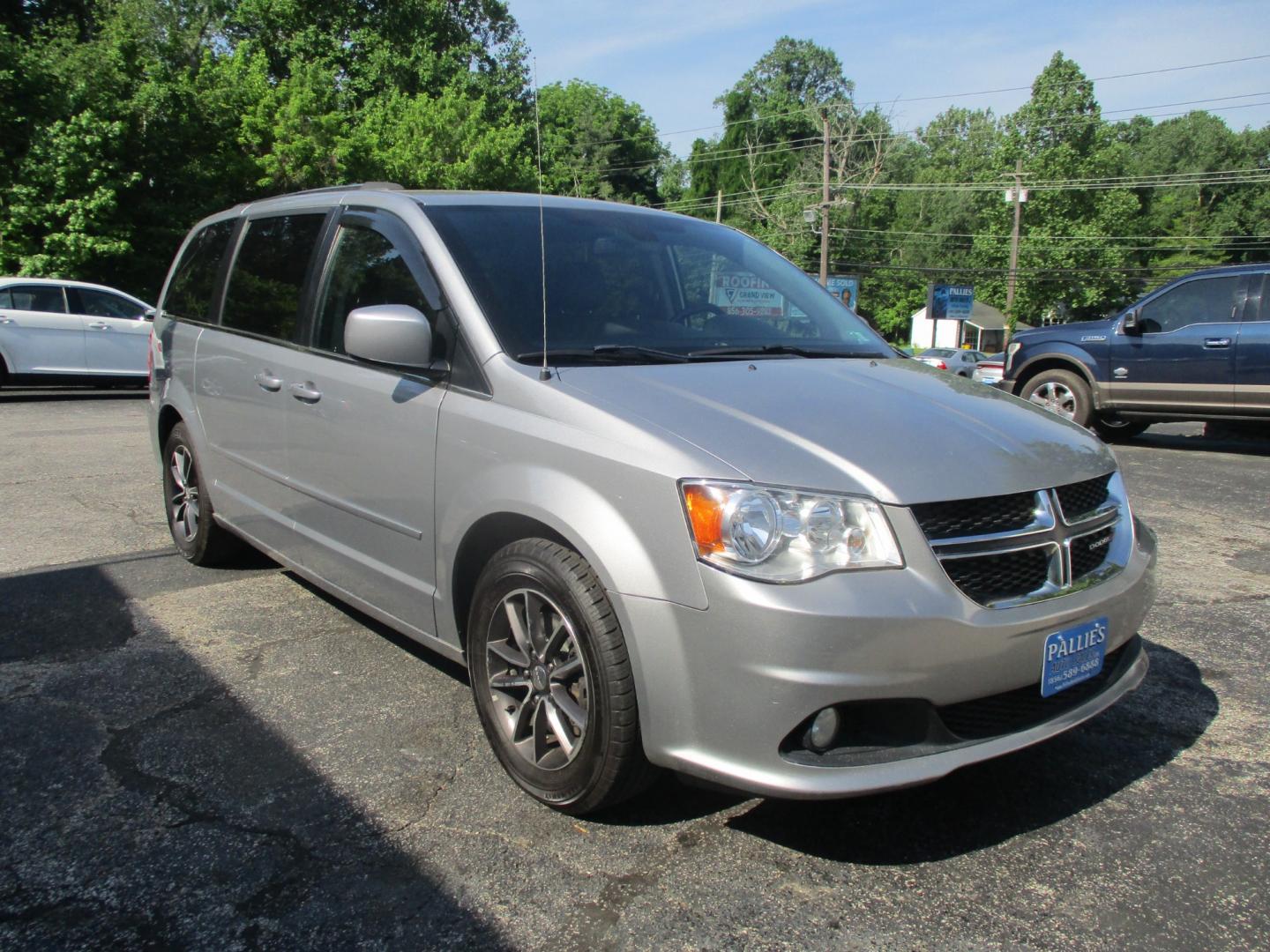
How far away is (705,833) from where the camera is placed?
2.69 meters

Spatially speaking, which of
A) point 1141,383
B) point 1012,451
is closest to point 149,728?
point 1012,451

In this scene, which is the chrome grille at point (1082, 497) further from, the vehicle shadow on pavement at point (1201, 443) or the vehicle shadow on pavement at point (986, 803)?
the vehicle shadow on pavement at point (1201, 443)

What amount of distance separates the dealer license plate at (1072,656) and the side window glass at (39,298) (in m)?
15.1

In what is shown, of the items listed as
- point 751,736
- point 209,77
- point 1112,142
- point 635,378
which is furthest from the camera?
point 1112,142

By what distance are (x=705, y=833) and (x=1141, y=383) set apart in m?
9.23

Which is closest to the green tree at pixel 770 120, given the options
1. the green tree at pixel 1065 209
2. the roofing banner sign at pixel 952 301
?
the green tree at pixel 1065 209

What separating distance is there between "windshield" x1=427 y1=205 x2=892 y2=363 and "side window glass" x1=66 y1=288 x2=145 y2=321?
517 inches

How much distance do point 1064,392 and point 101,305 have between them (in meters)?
13.0

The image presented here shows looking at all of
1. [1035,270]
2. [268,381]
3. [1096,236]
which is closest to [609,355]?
[268,381]

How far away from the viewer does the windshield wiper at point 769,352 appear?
333cm

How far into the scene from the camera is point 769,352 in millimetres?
3473

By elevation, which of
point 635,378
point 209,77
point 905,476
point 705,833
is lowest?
point 705,833

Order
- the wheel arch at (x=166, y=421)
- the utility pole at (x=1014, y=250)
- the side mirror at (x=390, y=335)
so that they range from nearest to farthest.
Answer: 1. the side mirror at (x=390, y=335)
2. the wheel arch at (x=166, y=421)
3. the utility pole at (x=1014, y=250)

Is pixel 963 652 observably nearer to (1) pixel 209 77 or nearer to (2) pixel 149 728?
(2) pixel 149 728
